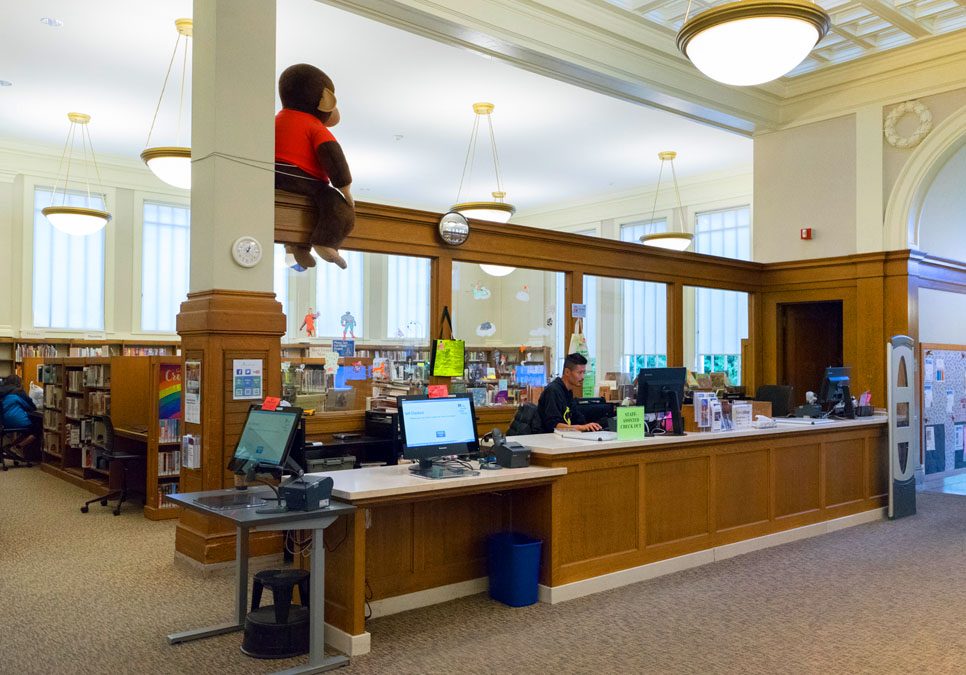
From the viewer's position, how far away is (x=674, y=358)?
8.88m

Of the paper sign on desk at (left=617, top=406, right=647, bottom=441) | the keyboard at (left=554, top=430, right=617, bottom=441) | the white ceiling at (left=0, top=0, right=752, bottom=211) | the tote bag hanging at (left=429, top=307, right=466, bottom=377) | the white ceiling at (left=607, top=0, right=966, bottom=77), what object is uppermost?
the white ceiling at (left=607, top=0, right=966, bottom=77)

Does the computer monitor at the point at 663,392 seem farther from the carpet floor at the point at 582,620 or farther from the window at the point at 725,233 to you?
the window at the point at 725,233

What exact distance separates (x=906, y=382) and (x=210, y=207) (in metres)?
6.70

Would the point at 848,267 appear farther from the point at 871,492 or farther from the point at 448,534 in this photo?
the point at 448,534

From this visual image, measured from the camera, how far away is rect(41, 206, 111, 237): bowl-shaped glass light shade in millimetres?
10219

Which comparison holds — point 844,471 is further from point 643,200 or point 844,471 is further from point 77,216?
point 77,216

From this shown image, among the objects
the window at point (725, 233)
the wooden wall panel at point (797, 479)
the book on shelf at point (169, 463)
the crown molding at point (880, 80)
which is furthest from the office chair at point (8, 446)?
the window at point (725, 233)

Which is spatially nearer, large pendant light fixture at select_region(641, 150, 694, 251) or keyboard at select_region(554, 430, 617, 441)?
keyboard at select_region(554, 430, 617, 441)

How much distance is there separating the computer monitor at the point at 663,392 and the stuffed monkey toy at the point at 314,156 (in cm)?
244

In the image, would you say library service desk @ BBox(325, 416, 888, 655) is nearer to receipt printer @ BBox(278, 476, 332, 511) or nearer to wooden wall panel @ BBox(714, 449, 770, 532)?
wooden wall panel @ BBox(714, 449, 770, 532)

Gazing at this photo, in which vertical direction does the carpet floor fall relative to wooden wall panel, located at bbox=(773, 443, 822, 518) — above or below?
below

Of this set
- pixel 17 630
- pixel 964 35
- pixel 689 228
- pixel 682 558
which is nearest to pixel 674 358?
pixel 682 558

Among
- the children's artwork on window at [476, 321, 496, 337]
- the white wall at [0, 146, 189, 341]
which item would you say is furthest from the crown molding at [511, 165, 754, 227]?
the white wall at [0, 146, 189, 341]

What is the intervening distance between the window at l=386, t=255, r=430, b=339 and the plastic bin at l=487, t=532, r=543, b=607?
256cm
